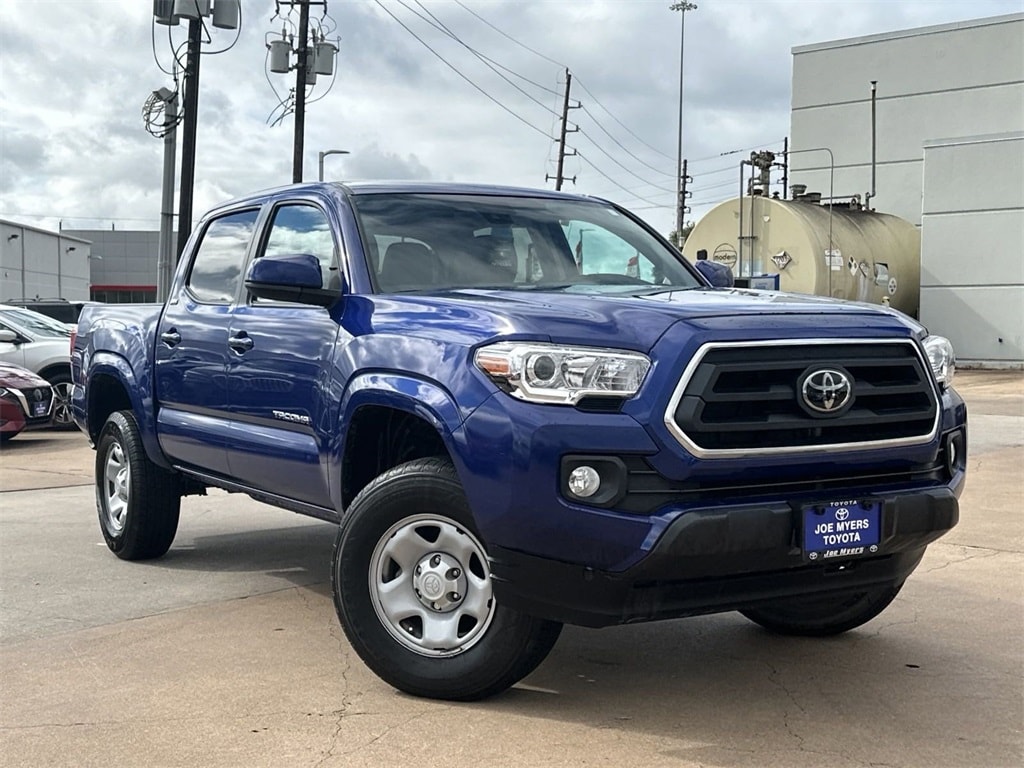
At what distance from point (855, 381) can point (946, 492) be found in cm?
55

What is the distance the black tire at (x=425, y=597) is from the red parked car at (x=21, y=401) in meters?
10.2

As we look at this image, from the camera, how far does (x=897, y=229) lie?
32.3 meters

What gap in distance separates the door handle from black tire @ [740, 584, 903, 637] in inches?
96.5

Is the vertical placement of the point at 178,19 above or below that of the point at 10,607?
above

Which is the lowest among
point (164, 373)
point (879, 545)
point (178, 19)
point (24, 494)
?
point (24, 494)

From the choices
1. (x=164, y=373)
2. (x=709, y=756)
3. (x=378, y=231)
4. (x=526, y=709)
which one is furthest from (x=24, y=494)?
(x=709, y=756)

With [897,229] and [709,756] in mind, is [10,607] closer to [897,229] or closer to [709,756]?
[709,756]

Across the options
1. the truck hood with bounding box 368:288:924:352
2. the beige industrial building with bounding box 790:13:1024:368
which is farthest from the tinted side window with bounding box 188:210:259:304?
the beige industrial building with bounding box 790:13:1024:368

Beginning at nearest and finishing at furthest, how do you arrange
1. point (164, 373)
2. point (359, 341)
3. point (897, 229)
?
point (359, 341)
point (164, 373)
point (897, 229)

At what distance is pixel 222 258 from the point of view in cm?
622

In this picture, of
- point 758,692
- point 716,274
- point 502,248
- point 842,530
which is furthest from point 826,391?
point 716,274

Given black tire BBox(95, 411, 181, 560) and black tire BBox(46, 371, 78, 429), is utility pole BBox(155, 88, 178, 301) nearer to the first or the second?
black tire BBox(46, 371, 78, 429)

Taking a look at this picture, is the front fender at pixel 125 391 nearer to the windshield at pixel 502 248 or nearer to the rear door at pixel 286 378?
the rear door at pixel 286 378

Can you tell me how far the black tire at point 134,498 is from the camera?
21.7 ft
